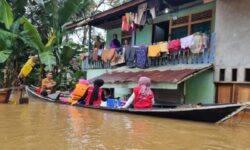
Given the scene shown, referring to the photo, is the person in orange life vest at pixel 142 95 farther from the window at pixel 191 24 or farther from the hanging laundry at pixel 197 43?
the window at pixel 191 24

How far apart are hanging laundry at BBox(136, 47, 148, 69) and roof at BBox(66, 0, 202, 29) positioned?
1719mm

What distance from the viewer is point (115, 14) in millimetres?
15758

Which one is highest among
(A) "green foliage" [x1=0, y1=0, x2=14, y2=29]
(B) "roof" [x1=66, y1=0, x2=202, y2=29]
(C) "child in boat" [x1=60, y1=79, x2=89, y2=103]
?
(B) "roof" [x1=66, y1=0, x2=202, y2=29]

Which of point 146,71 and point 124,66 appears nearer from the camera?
point 146,71

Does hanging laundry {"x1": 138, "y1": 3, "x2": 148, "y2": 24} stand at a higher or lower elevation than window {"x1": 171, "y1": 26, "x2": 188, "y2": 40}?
higher

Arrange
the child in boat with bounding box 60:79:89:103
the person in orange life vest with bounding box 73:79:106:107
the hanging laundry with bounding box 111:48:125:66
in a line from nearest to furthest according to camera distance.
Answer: the person in orange life vest with bounding box 73:79:106:107 < the child in boat with bounding box 60:79:89:103 < the hanging laundry with bounding box 111:48:125:66

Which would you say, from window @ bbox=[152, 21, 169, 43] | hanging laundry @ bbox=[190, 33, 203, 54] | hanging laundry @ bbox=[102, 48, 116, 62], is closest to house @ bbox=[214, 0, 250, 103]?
hanging laundry @ bbox=[190, 33, 203, 54]

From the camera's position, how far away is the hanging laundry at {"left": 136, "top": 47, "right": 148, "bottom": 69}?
13718 mm

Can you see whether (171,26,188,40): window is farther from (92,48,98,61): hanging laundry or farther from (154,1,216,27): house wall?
(92,48,98,61): hanging laundry

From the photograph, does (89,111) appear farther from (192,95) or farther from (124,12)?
(124,12)

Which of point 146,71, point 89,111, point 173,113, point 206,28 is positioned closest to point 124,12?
point 146,71

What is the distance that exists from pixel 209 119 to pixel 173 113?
0.86 m

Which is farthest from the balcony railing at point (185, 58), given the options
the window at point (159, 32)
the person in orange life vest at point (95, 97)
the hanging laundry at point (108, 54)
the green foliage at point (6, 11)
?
the green foliage at point (6, 11)

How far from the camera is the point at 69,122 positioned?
810 cm
